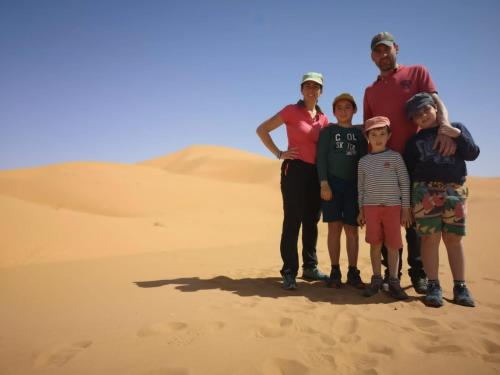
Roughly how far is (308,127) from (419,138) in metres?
1.18

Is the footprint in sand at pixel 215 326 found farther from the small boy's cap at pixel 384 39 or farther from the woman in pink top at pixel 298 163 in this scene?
the small boy's cap at pixel 384 39

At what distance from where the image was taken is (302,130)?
154 inches

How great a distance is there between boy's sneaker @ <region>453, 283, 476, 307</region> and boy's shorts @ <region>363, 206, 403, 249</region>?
2.16 feet

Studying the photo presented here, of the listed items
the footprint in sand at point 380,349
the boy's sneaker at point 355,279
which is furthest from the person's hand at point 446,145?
the footprint in sand at point 380,349

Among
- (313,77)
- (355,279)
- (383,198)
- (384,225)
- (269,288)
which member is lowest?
(269,288)

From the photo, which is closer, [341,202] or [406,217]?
[406,217]

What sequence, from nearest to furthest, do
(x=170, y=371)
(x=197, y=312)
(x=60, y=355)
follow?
(x=170, y=371)
(x=60, y=355)
(x=197, y=312)

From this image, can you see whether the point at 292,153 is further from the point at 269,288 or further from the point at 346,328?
the point at 346,328

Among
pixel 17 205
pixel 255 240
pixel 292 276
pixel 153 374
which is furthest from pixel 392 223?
pixel 17 205

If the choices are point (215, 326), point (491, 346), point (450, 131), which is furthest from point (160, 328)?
point (450, 131)

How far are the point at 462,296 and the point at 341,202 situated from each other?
1476mm

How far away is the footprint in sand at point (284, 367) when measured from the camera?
202 centimetres

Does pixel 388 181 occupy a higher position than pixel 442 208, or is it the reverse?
pixel 388 181

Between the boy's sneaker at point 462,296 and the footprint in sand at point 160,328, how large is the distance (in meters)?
2.62
